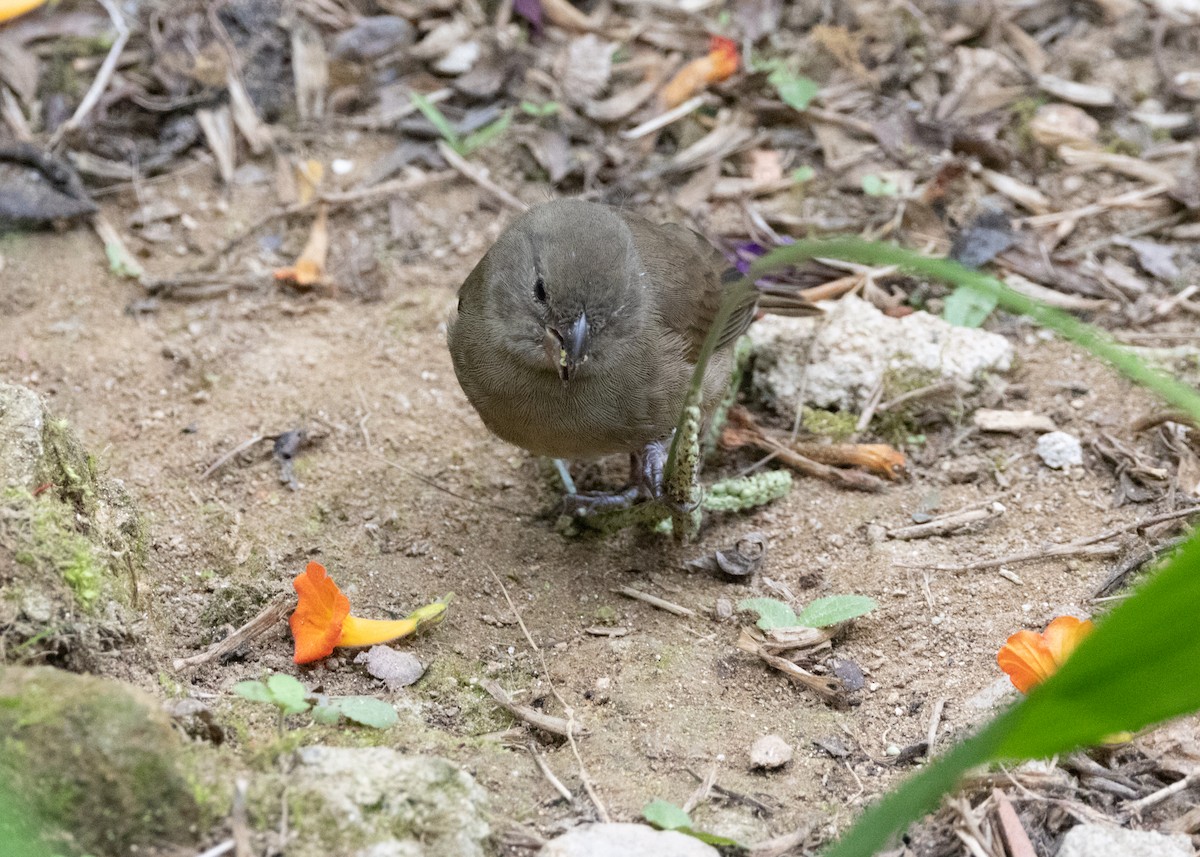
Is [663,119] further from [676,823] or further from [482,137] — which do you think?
[676,823]

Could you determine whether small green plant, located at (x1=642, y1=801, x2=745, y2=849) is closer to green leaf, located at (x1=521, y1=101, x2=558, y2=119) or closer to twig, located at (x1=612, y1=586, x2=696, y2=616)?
twig, located at (x1=612, y1=586, x2=696, y2=616)

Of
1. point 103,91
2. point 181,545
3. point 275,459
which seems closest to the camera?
point 181,545

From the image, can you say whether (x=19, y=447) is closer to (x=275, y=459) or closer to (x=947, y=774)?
(x=275, y=459)

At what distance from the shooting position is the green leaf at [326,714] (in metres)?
2.77

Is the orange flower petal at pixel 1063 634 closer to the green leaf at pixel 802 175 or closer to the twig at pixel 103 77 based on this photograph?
the green leaf at pixel 802 175

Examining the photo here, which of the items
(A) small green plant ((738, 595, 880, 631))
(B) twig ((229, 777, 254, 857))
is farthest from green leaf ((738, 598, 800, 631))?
(B) twig ((229, 777, 254, 857))

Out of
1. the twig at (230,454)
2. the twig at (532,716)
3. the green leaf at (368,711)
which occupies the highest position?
the green leaf at (368,711)

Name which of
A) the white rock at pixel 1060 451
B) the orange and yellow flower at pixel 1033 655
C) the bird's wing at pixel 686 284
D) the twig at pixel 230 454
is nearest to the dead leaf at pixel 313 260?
the twig at pixel 230 454

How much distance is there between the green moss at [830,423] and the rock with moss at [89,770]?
3097 millimetres

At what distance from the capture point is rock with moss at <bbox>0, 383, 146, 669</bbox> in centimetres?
262

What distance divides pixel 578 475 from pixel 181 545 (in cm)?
179

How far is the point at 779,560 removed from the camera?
410cm

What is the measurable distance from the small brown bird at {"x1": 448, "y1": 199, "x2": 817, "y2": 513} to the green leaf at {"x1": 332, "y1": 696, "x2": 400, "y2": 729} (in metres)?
1.46

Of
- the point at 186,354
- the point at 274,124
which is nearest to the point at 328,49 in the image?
the point at 274,124
